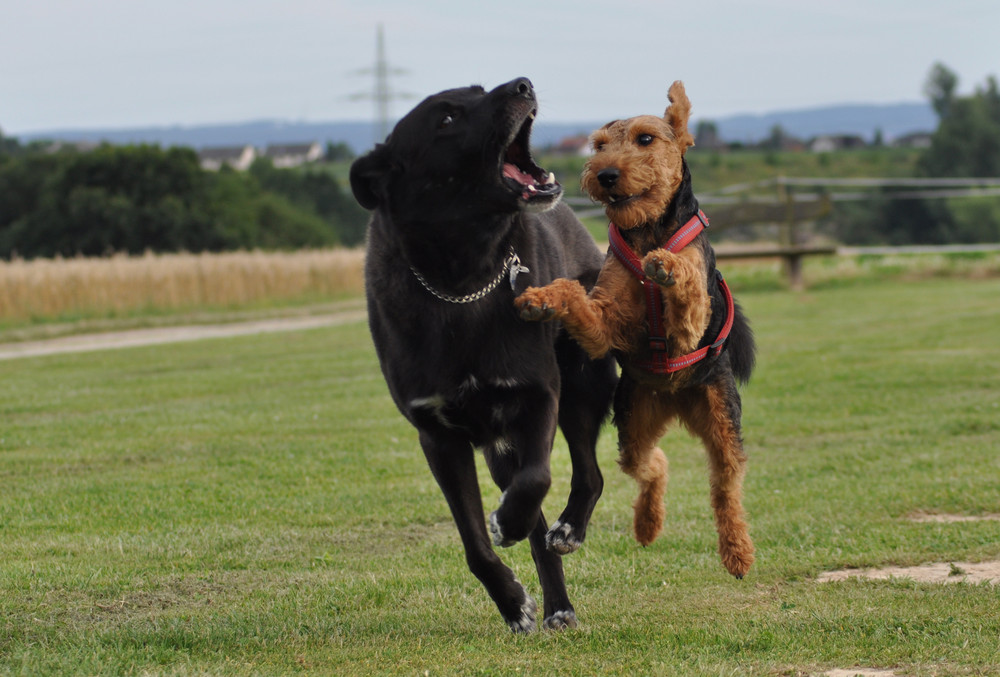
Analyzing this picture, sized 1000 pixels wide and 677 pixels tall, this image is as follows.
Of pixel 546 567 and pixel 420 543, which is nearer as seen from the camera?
pixel 546 567

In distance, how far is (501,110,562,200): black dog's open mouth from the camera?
4.39 m

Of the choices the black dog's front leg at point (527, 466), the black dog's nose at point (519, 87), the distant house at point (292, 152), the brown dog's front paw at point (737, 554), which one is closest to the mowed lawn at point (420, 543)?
the brown dog's front paw at point (737, 554)

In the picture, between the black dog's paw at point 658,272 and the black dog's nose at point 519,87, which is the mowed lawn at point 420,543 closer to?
the black dog's paw at point 658,272

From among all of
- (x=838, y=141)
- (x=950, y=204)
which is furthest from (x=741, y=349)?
(x=838, y=141)

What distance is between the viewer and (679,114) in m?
4.64

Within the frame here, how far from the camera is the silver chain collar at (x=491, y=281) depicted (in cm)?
446

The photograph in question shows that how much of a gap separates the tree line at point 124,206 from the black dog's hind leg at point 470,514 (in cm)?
4253

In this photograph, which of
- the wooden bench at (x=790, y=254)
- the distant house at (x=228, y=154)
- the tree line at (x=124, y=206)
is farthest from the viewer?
the distant house at (x=228, y=154)

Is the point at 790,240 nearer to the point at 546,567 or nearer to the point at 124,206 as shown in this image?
the point at 546,567

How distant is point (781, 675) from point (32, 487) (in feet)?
19.6

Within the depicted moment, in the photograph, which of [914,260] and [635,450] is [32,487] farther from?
[914,260]

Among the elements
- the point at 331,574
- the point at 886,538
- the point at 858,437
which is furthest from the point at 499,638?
the point at 858,437

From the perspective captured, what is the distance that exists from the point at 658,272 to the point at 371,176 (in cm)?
126

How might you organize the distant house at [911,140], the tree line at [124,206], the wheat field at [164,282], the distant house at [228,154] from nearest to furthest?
the wheat field at [164,282], the tree line at [124,206], the distant house at [911,140], the distant house at [228,154]
